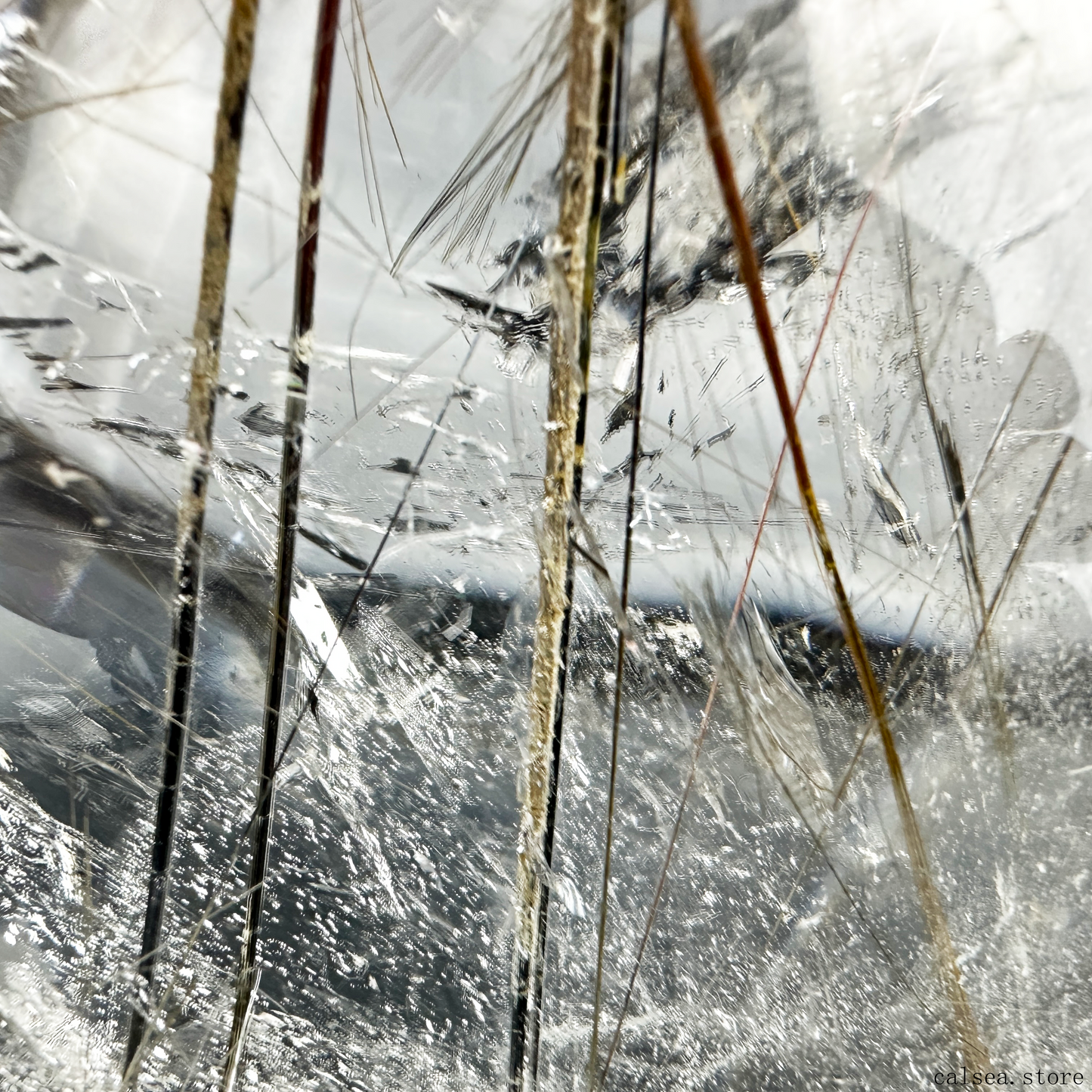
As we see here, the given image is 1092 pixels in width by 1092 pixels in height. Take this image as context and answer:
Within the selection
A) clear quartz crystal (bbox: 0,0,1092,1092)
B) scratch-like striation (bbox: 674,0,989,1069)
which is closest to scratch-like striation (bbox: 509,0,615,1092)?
clear quartz crystal (bbox: 0,0,1092,1092)

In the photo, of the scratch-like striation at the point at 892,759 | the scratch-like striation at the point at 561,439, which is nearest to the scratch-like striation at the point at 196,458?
the scratch-like striation at the point at 561,439

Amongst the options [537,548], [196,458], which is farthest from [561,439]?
[196,458]

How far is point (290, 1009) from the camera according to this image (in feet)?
1.88

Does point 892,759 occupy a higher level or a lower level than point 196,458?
lower

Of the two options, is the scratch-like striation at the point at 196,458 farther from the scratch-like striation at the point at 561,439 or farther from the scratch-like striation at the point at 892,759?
the scratch-like striation at the point at 892,759

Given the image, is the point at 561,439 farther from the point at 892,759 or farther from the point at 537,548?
the point at 892,759

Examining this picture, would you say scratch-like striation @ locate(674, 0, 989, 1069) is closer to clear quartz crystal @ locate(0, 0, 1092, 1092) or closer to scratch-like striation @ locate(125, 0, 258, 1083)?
clear quartz crystal @ locate(0, 0, 1092, 1092)

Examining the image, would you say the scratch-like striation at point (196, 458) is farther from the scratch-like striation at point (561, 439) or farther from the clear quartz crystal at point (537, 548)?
the scratch-like striation at point (561, 439)

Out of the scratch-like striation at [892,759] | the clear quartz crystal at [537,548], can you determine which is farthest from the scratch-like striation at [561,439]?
the scratch-like striation at [892,759]

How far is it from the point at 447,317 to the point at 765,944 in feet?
1.80

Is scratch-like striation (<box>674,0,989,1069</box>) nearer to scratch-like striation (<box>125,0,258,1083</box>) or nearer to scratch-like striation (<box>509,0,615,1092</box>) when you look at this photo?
scratch-like striation (<box>509,0,615,1092</box>)

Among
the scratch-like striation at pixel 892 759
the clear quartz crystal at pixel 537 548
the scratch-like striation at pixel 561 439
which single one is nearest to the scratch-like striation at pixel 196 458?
the clear quartz crystal at pixel 537 548

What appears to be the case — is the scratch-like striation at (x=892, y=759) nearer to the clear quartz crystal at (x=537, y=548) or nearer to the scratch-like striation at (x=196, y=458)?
the clear quartz crystal at (x=537, y=548)

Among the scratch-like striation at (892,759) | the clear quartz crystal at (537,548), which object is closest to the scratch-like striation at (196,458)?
the clear quartz crystal at (537,548)
